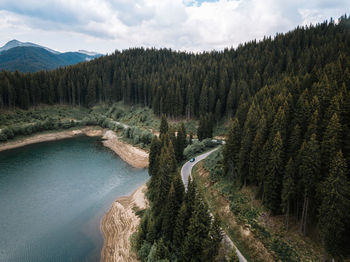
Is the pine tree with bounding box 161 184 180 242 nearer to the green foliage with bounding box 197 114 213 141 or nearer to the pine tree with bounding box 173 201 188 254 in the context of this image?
the pine tree with bounding box 173 201 188 254

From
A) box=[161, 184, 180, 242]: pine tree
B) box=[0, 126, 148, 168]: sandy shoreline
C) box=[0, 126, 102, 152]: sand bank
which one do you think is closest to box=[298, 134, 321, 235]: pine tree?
box=[161, 184, 180, 242]: pine tree

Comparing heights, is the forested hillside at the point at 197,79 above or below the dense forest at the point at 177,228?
above

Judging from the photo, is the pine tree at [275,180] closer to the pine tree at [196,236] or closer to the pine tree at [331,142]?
the pine tree at [331,142]

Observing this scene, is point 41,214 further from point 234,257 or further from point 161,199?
point 234,257

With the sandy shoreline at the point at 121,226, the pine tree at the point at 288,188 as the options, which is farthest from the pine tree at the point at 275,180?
the sandy shoreline at the point at 121,226

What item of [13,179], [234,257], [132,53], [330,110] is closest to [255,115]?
[330,110]

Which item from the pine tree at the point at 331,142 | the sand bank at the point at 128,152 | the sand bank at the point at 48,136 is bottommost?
the sand bank at the point at 128,152

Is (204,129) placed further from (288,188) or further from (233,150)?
(288,188)
